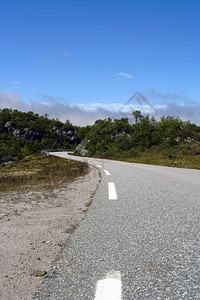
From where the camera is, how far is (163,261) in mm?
2596

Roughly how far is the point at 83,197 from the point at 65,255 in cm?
377

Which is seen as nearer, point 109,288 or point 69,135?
point 109,288

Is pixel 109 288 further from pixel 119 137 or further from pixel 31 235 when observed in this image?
pixel 119 137

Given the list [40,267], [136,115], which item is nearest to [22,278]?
[40,267]

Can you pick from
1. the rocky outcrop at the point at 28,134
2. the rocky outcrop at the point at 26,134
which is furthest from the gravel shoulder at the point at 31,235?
the rocky outcrop at the point at 28,134

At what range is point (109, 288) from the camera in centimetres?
208

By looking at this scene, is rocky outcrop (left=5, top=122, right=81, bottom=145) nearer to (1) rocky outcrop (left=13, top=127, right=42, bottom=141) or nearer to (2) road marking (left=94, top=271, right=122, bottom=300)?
(1) rocky outcrop (left=13, top=127, right=42, bottom=141)

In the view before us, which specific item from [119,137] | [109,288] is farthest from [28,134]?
[109,288]

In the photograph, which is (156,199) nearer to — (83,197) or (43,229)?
(83,197)

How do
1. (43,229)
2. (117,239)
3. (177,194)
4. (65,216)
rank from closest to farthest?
(117,239), (43,229), (65,216), (177,194)

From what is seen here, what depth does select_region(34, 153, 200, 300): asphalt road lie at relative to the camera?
6.79 ft

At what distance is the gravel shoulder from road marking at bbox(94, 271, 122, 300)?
587 mm

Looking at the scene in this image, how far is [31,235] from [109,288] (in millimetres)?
1806

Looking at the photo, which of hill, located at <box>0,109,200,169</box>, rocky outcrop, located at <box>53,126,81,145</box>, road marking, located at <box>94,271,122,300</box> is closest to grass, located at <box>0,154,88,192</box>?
road marking, located at <box>94,271,122,300</box>
